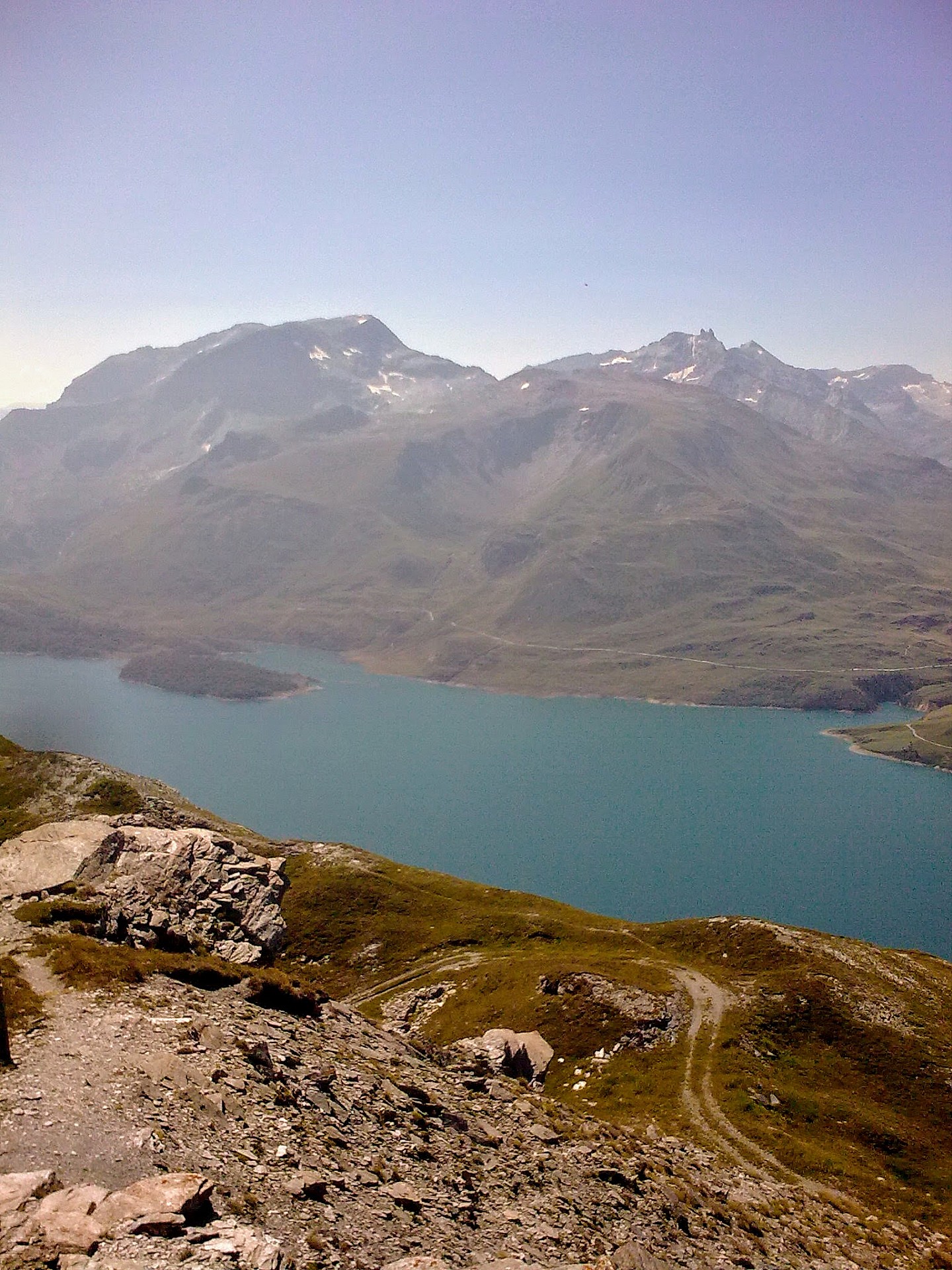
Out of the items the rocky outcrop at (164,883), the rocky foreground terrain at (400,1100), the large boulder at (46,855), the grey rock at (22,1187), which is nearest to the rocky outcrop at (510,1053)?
the rocky foreground terrain at (400,1100)

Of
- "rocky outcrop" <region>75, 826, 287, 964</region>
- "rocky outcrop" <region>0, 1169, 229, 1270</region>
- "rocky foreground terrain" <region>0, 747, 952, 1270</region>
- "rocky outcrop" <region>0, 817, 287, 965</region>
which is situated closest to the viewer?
"rocky outcrop" <region>0, 1169, 229, 1270</region>

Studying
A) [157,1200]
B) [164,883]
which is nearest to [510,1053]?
[164,883]

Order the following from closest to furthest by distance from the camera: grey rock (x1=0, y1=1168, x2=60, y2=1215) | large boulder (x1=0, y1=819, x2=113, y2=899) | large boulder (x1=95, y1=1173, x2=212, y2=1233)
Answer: grey rock (x1=0, y1=1168, x2=60, y2=1215) < large boulder (x1=95, y1=1173, x2=212, y2=1233) < large boulder (x1=0, y1=819, x2=113, y2=899)

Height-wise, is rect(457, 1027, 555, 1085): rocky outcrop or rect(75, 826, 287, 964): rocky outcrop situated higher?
rect(75, 826, 287, 964): rocky outcrop

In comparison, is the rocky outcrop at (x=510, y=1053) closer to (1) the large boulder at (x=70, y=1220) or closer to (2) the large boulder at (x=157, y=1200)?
(2) the large boulder at (x=157, y=1200)

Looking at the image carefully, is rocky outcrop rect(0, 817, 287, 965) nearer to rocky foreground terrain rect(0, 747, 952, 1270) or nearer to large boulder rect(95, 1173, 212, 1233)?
rocky foreground terrain rect(0, 747, 952, 1270)

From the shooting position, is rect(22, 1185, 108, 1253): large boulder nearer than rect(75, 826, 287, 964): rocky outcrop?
Yes

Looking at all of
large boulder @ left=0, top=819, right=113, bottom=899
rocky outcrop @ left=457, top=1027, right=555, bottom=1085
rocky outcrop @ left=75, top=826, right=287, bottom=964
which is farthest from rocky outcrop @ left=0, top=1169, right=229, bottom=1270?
large boulder @ left=0, top=819, right=113, bottom=899
